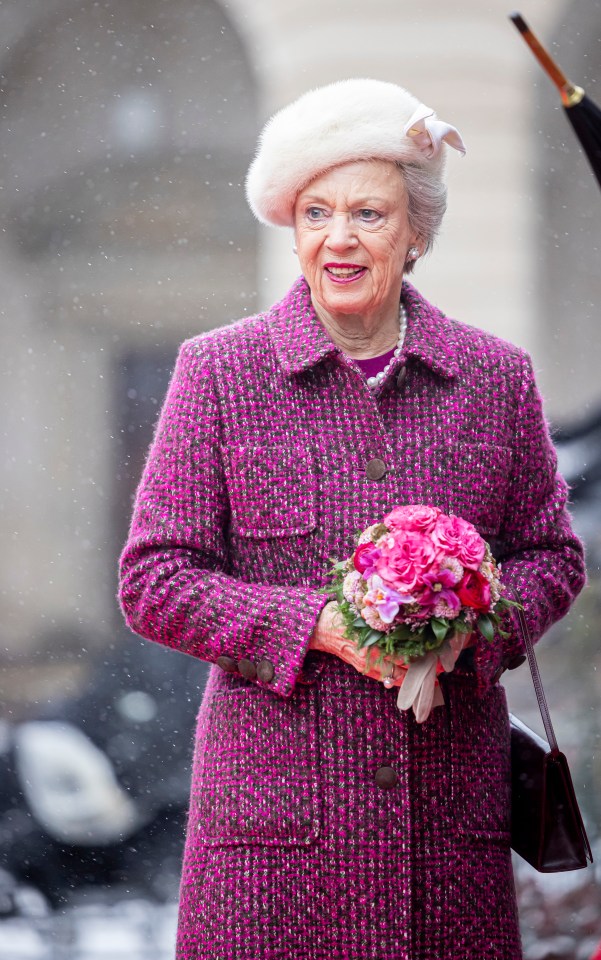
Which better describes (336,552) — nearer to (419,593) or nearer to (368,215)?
(419,593)

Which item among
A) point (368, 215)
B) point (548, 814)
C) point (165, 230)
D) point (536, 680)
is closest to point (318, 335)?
point (368, 215)

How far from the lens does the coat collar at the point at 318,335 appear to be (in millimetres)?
2322

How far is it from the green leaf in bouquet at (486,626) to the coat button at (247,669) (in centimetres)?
40

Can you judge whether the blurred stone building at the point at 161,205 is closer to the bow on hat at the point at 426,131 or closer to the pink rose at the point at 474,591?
the bow on hat at the point at 426,131

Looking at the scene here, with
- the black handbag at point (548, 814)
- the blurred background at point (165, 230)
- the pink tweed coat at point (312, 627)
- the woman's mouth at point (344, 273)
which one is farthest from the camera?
the blurred background at point (165, 230)

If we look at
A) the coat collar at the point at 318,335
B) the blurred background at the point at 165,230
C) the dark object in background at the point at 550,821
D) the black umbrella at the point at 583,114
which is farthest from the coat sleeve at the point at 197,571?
the blurred background at the point at 165,230

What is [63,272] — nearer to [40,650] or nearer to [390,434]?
[40,650]

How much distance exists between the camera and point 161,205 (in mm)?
4156

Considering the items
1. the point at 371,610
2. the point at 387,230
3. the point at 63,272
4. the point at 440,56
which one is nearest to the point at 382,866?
the point at 371,610

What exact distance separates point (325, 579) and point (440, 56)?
98.2 inches

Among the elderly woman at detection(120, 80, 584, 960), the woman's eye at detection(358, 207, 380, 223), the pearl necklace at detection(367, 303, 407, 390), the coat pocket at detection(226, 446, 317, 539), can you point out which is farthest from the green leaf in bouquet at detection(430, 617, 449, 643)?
the woman's eye at detection(358, 207, 380, 223)

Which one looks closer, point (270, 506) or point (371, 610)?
point (371, 610)

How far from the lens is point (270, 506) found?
225cm

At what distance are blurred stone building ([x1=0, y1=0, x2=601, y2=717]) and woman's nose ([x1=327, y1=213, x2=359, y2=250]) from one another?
73.6 inches
